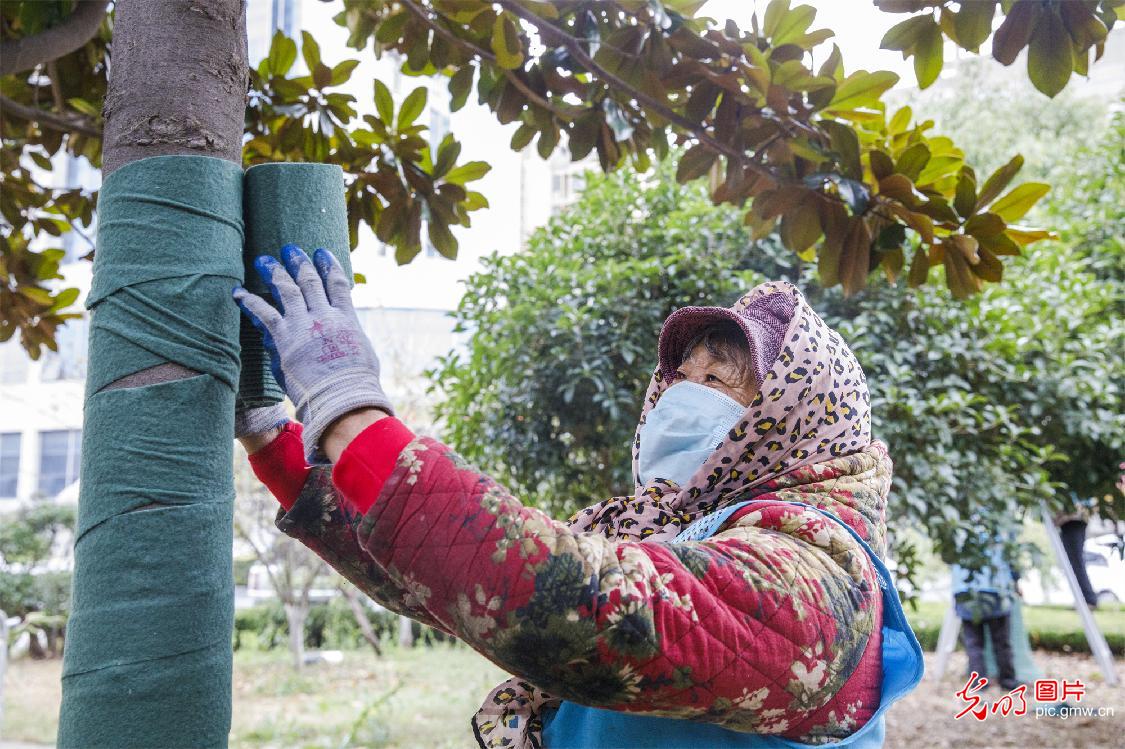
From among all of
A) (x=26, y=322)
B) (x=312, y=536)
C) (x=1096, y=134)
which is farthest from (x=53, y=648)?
(x=1096, y=134)

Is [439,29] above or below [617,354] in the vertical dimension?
above

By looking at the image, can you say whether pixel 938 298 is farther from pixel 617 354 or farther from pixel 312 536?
pixel 312 536

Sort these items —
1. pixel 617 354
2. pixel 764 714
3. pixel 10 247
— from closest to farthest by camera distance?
pixel 764 714 < pixel 10 247 < pixel 617 354

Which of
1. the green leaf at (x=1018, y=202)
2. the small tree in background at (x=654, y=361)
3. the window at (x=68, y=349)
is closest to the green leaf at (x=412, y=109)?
the green leaf at (x=1018, y=202)

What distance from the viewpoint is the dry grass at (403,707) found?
237 inches

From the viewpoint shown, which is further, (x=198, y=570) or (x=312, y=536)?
(x=312, y=536)

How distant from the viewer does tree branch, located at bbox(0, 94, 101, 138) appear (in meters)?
2.69

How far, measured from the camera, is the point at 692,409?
61.2 inches

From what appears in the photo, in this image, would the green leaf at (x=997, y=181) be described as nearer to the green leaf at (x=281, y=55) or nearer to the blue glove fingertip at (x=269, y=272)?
the blue glove fingertip at (x=269, y=272)

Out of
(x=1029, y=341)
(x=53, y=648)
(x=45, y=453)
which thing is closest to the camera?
(x=1029, y=341)

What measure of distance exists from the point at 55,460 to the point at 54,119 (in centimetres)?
2116

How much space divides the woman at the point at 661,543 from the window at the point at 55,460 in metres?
22.2

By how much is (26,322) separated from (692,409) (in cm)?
304

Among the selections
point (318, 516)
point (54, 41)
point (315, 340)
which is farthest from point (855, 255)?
point (54, 41)
